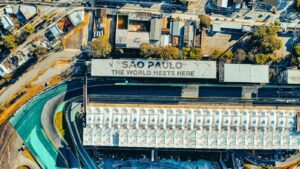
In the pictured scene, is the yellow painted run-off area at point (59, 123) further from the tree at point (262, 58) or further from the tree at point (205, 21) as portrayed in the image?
the tree at point (262, 58)

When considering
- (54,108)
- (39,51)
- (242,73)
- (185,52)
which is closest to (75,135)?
(54,108)

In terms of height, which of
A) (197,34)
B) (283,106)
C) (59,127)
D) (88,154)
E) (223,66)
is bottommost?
(88,154)

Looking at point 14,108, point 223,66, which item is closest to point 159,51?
point 223,66

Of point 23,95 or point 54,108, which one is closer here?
point 23,95

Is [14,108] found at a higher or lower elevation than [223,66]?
lower

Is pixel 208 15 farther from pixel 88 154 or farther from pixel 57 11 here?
pixel 88 154

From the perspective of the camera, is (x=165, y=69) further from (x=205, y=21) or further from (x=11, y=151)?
(x=11, y=151)
